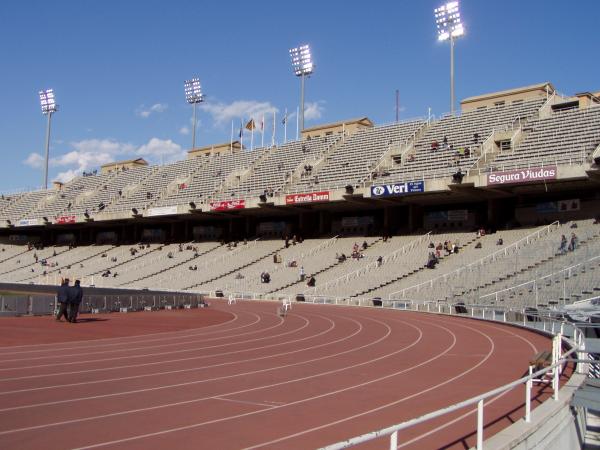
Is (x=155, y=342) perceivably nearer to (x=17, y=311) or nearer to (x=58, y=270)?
(x=17, y=311)

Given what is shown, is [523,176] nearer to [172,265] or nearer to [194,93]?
[172,265]

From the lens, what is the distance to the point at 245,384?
10.5 metres

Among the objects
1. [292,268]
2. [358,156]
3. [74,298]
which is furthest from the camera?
[358,156]

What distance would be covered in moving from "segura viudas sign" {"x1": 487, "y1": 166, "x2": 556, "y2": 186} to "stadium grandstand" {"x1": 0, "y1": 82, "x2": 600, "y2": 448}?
7 centimetres

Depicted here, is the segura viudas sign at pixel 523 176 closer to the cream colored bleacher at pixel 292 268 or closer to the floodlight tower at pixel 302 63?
the cream colored bleacher at pixel 292 268

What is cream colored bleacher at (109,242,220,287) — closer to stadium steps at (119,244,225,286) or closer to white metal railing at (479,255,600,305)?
stadium steps at (119,244,225,286)

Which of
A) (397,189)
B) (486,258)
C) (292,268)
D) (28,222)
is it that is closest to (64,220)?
(28,222)

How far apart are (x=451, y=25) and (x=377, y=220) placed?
19.1 m

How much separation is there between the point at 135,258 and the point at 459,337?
141 feet

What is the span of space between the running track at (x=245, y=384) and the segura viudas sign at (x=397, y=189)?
18.7 meters

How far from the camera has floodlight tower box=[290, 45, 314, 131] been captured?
208 feet

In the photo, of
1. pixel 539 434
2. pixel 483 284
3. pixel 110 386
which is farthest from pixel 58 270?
pixel 539 434

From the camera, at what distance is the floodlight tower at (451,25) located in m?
52.3

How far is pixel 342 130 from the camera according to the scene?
60156 mm
